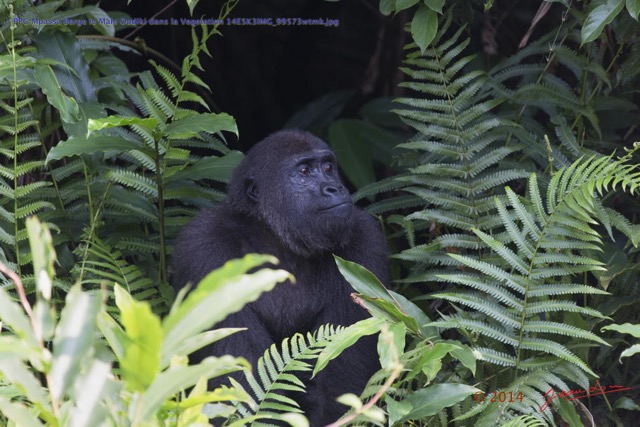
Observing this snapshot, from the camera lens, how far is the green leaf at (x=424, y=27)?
5.07 metres

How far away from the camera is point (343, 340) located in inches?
143

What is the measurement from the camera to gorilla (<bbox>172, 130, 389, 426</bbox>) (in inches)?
192

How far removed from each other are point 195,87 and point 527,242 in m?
4.97

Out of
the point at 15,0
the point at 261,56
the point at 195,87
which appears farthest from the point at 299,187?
the point at 261,56

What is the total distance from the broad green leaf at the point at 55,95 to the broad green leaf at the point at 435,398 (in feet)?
8.35

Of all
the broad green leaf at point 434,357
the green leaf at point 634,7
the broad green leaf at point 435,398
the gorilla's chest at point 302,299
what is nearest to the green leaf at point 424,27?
the green leaf at point 634,7

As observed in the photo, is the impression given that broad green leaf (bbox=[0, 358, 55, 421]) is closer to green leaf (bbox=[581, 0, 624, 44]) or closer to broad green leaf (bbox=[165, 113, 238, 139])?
broad green leaf (bbox=[165, 113, 238, 139])

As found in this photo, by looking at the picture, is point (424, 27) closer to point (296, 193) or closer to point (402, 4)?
point (402, 4)

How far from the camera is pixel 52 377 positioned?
85.7 inches

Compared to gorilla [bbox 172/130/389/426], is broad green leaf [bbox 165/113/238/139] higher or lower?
higher

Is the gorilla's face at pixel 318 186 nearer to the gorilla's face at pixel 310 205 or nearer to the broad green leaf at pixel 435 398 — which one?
the gorilla's face at pixel 310 205

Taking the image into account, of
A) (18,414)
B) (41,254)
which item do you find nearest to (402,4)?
(41,254)

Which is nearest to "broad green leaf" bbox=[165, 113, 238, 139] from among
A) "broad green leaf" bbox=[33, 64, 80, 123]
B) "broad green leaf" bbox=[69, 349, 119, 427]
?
"broad green leaf" bbox=[33, 64, 80, 123]

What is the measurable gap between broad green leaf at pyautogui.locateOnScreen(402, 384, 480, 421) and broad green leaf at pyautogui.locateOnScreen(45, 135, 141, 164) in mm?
2178
